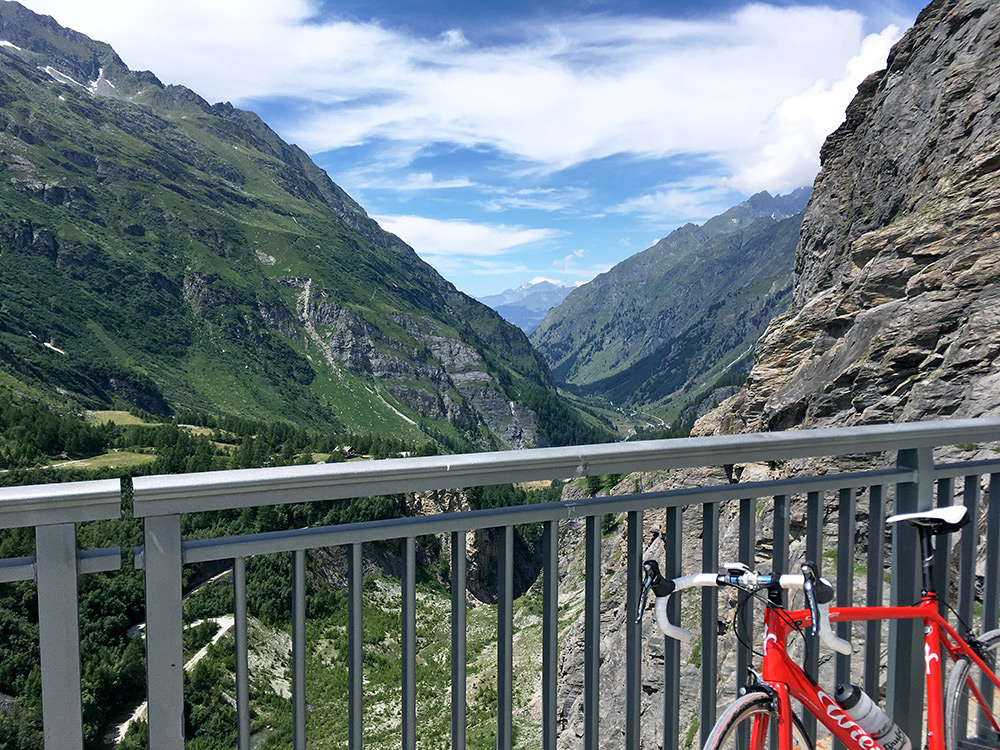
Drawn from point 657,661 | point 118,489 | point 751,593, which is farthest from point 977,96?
point 118,489

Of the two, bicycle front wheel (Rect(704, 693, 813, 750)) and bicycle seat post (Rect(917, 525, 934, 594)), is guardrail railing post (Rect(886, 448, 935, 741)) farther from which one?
bicycle front wheel (Rect(704, 693, 813, 750))

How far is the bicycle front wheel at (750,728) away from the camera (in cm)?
264

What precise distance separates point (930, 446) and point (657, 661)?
45.1 feet

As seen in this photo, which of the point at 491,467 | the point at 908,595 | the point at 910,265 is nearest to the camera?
the point at 491,467

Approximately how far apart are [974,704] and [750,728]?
1.59 m

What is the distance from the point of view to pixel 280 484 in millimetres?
2309

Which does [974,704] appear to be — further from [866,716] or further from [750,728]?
[750,728]

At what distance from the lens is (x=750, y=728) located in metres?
2.96

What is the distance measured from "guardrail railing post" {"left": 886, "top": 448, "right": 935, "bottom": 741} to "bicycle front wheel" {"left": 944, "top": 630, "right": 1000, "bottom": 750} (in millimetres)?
197

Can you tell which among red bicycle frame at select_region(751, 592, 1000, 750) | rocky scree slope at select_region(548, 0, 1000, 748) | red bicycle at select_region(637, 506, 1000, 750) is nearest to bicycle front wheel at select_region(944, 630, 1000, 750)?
red bicycle at select_region(637, 506, 1000, 750)

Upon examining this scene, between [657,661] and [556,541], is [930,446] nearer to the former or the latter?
[556,541]

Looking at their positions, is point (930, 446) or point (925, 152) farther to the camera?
point (925, 152)

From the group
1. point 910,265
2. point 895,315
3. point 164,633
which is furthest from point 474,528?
point 910,265

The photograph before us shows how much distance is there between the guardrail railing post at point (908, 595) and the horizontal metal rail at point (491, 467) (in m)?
0.17
